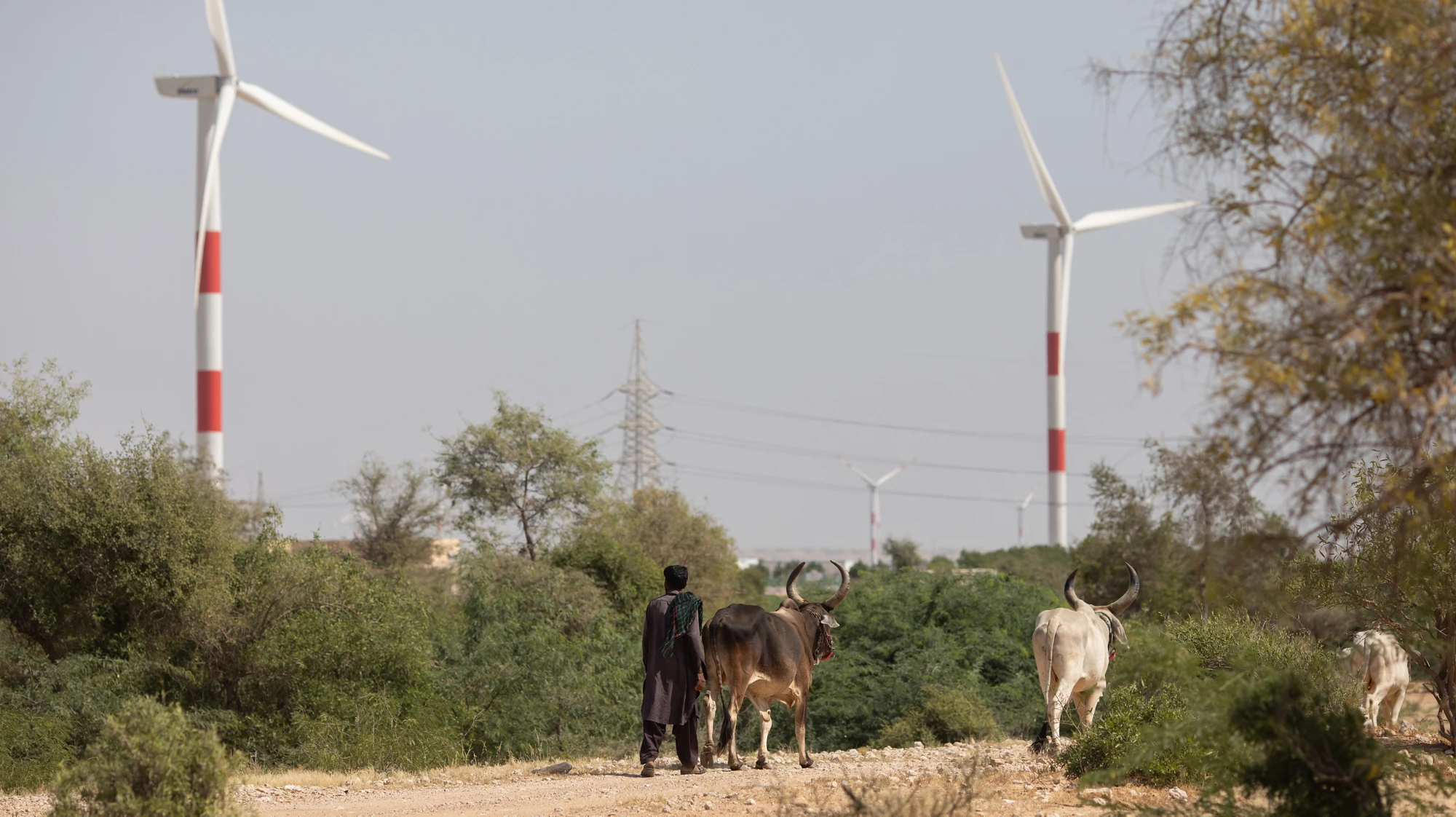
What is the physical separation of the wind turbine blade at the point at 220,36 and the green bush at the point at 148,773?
158 feet

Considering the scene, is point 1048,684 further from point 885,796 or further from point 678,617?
point 885,796

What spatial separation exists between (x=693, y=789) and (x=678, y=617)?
6.42ft

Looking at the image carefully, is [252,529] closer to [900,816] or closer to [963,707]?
[963,707]

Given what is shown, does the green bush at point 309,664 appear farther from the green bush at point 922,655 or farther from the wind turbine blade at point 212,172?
the wind turbine blade at point 212,172

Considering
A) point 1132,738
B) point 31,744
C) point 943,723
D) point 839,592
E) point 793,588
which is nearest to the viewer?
point 1132,738

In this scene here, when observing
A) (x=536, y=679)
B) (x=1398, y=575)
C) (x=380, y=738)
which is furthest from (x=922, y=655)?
(x=1398, y=575)

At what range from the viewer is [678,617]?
13.3 meters

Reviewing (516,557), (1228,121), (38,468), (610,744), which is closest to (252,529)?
(516,557)

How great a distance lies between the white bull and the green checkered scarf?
351cm

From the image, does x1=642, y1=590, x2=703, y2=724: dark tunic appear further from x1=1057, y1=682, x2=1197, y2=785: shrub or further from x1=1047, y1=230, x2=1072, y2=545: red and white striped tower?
x1=1047, y1=230, x2=1072, y2=545: red and white striped tower

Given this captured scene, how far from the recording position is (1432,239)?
5.93 metres

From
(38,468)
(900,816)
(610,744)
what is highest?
(38,468)

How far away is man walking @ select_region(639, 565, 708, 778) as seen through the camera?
13.3 m

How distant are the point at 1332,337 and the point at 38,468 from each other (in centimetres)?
2170
